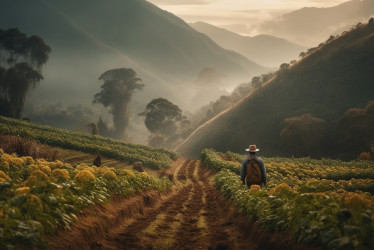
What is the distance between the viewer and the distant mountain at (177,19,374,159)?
7194 cm

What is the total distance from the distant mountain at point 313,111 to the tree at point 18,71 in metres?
44.2

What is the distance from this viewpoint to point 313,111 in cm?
8338

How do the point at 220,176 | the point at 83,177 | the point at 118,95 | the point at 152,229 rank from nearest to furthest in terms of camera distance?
the point at 83,177 < the point at 152,229 < the point at 220,176 < the point at 118,95

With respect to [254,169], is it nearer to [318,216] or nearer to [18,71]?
[318,216]

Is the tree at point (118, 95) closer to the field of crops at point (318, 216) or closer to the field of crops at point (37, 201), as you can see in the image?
the field of crops at point (37, 201)

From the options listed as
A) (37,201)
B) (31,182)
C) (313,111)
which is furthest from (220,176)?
(313,111)

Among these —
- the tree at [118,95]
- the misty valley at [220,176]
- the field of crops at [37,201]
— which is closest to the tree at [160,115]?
the misty valley at [220,176]

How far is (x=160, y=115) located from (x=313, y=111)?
48263mm

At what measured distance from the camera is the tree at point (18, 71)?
85.5m

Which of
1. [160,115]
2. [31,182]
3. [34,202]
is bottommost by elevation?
[34,202]

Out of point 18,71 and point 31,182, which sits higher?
point 18,71

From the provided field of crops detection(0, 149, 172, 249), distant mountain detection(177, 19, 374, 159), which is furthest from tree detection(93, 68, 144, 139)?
field of crops detection(0, 149, 172, 249)

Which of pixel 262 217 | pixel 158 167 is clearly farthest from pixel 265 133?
pixel 262 217

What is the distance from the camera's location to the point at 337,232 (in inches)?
245
